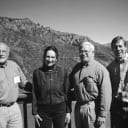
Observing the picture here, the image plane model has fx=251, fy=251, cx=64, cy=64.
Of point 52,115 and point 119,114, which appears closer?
point 52,115

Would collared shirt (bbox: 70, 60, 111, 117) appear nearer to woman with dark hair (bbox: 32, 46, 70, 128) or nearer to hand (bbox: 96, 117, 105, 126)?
hand (bbox: 96, 117, 105, 126)

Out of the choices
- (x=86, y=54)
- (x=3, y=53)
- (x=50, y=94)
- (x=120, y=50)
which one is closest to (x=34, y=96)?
(x=50, y=94)

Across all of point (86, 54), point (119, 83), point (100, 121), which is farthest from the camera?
point (119, 83)

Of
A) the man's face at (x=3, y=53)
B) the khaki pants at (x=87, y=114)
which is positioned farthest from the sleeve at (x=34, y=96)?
the khaki pants at (x=87, y=114)

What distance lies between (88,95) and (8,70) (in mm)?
1059

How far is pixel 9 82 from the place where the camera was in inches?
124

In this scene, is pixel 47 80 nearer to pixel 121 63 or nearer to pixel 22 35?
pixel 121 63

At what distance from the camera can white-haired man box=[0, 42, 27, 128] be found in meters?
3.08

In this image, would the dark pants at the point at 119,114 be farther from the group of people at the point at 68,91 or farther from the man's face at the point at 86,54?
the man's face at the point at 86,54

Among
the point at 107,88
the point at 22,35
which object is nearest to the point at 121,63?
the point at 107,88

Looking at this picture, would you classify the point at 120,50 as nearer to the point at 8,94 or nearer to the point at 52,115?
the point at 52,115

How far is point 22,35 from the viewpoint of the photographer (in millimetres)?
51344

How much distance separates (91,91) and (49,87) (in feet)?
1.75

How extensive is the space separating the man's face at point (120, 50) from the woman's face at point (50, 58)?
0.85 metres
